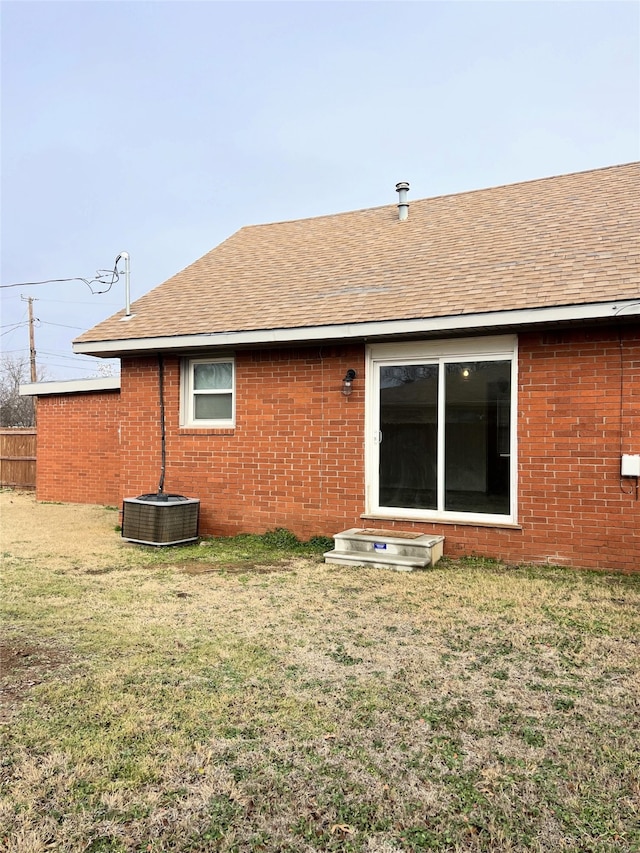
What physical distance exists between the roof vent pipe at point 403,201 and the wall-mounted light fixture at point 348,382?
4.40 meters

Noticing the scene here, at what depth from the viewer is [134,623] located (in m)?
4.75

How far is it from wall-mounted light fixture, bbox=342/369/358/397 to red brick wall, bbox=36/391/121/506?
6.44m

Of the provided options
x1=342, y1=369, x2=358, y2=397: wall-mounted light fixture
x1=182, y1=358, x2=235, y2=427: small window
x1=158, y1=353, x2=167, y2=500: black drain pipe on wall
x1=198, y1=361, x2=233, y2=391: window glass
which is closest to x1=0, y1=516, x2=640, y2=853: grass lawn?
x1=342, y1=369, x2=358, y2=397: wall-mounted light fixture

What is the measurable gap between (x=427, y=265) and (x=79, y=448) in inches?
346

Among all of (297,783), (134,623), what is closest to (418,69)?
(134,623)

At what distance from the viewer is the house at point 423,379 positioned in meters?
6.59

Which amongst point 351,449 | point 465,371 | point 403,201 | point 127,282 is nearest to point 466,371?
point 465,371

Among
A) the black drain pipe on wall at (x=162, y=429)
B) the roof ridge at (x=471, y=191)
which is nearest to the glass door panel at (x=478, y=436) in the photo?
the black drain pipe on wall at (x=162, y=429)

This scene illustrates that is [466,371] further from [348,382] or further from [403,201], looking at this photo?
[403,201]

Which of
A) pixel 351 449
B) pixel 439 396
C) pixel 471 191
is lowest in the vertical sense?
pixel 351 449

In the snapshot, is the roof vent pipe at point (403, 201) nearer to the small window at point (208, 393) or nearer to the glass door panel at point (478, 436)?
the small window at point (208, 393)

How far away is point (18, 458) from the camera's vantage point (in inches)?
628

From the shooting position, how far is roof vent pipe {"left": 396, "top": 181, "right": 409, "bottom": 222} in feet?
35.8

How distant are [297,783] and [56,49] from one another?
49.9ft
